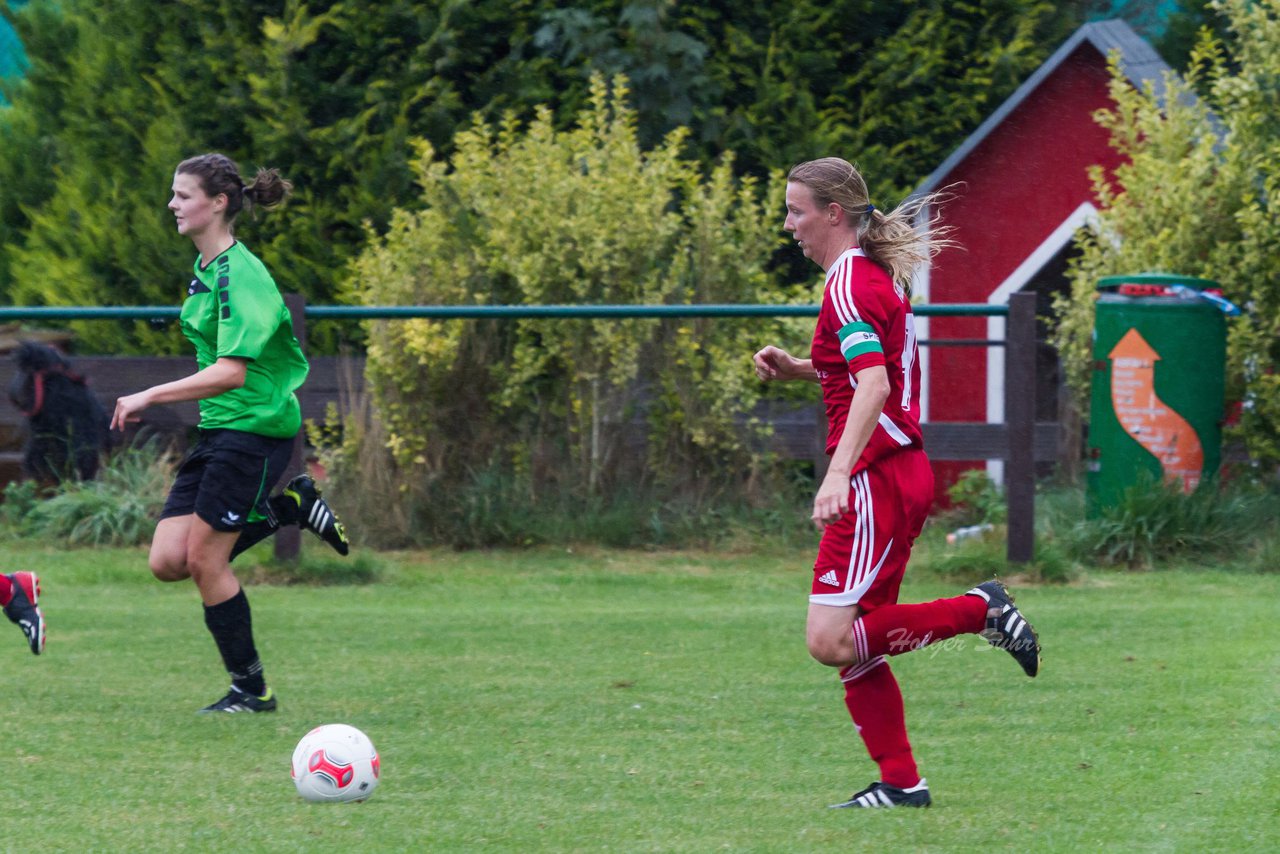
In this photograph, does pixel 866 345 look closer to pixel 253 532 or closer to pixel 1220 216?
pixel 253 532

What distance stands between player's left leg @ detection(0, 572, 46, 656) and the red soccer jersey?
3561 mm

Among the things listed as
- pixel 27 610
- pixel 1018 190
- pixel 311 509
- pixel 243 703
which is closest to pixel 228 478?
pixel 311 509

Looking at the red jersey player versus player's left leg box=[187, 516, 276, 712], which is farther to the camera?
player's left leg box=[187, 516, 276, 712]

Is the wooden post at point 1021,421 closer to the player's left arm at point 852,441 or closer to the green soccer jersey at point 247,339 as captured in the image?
the green soccer jersey at point 247,339

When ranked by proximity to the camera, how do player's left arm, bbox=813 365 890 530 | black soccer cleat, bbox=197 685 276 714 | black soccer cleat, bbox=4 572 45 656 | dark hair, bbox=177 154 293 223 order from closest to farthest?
1. player's left arm, bbox=813 365 890 530
2. dark hair, bbox=177 154 293 223
3. black soccer cleat, bbox=197 685 276 714
4. black soccer cleat, bbox=4 572 45 656

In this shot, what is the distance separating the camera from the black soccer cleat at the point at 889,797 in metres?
4.82

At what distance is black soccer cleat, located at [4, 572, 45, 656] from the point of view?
664 centimetres

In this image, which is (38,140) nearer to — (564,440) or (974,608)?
(564,440)

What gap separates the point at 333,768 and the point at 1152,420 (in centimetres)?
663

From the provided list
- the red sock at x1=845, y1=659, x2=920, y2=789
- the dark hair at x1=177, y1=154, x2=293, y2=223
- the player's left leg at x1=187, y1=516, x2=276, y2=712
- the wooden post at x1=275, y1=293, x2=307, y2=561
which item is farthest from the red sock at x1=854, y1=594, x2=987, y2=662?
the wooden post at x1=275, y1=293, x2=307, y2=561

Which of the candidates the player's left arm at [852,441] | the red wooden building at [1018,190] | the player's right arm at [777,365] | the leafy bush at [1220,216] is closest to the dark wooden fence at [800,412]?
the leafy bush at [1220,216]

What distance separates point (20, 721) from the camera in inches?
245

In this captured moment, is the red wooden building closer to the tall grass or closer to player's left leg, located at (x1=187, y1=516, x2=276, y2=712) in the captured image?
the tall grass

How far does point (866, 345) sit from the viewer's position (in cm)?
452
